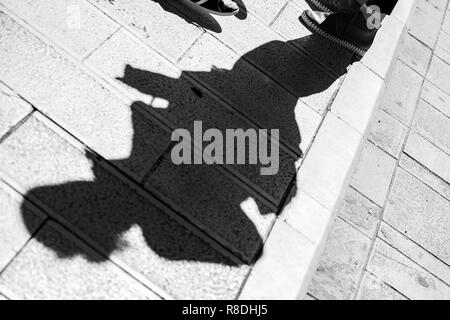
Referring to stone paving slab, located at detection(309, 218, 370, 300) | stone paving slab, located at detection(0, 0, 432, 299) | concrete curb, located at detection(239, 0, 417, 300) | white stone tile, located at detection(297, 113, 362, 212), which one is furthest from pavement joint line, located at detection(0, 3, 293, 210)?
stone paving slab, located at detection(309, 218, 370, 300)

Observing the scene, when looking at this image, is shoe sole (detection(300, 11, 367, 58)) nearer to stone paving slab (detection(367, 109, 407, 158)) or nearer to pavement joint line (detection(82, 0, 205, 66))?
stone paving slab (detection(367, 109, 407, 158))

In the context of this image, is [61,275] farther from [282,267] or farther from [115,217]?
[282,267]

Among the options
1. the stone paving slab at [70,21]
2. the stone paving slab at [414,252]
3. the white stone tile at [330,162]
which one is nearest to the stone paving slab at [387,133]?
the white stone tile at [330,162]

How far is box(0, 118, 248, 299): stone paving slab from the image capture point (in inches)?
101

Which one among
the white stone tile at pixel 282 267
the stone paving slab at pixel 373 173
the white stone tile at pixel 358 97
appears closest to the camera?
the white stone tile at pixel 282 267

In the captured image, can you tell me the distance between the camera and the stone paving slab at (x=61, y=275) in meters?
2.32

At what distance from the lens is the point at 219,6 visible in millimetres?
4043

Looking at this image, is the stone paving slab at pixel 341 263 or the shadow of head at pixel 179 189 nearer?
the shadow of head at pixel 179 189

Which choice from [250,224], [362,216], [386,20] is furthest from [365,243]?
[386,20]

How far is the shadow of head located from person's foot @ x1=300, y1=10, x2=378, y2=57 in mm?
1218

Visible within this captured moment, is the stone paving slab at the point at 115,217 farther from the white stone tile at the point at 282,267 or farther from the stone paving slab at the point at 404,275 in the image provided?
the stone paving slab at the point at 404,275

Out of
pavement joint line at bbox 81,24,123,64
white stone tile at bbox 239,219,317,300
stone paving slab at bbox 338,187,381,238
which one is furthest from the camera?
stone paving slab at bbox 338,187,381,238

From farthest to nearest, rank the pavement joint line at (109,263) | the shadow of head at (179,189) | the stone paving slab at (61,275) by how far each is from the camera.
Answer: the shadow of head at (179,189), the pavement joint line at (109,263), the stone paving slab at (61,275)

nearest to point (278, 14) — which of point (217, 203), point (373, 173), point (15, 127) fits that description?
point (373, 173)
